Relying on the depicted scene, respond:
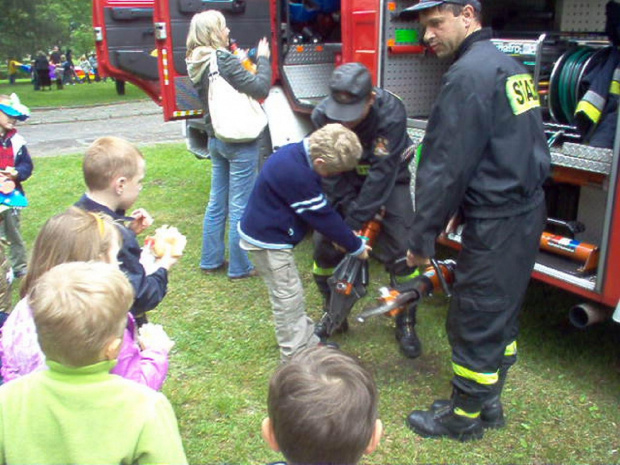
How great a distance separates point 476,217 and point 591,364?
62.2 inches

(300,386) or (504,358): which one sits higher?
(300,386)

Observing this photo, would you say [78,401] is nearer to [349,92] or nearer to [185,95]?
[349,92]

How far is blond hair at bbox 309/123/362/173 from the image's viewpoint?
309 cm

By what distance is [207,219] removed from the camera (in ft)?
16.7

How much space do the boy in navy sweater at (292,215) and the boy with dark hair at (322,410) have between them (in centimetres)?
179

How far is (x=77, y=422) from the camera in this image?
5.00 feet

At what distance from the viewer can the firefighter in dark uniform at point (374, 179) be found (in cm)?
351

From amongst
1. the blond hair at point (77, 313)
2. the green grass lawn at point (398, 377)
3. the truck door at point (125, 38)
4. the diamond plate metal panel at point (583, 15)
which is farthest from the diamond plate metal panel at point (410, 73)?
the blond hair at point (77, 313)

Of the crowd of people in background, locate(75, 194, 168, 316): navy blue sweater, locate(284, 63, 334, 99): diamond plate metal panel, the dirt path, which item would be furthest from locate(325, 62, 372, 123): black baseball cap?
the crowd of people in background

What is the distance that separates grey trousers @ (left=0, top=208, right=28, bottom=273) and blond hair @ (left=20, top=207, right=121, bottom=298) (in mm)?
3094

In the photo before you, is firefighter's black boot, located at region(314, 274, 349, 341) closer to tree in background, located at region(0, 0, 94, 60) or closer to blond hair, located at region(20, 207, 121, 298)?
blond hair, located at region(20, 207, 121, 298)

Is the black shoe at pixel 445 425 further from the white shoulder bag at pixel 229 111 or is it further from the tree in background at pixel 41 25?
the tree in background at pixel 41 25

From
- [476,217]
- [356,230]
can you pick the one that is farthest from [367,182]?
[476,217]

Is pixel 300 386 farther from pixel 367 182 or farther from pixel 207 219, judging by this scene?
pixel 207 219
